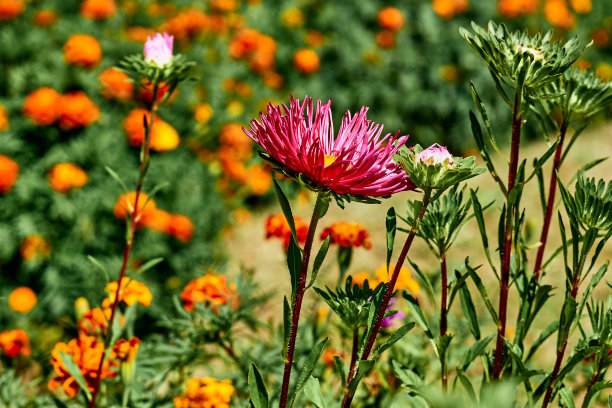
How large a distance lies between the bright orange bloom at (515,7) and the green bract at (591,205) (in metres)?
3.33

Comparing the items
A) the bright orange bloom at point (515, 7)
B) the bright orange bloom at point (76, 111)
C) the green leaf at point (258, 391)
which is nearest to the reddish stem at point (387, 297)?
the green leaf at point (258, 391)

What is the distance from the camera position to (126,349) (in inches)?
49.3

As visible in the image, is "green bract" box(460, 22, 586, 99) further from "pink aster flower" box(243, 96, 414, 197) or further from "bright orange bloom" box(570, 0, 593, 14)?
"bright orange bloom" box(570, 0, 593, 14)

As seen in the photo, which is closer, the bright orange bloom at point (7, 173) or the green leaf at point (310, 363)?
the green leaf at point (310, 363)

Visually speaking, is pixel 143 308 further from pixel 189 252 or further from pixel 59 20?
pixel 59 20

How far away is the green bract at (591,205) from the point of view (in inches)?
35.8

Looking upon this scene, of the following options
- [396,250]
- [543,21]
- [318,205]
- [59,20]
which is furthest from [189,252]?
[543,21]

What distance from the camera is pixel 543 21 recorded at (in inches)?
171

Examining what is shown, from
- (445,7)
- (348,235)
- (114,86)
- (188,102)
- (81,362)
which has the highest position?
(445,7)

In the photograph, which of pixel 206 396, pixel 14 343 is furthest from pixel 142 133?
pixel 206 396

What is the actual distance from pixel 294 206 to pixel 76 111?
0.90 m

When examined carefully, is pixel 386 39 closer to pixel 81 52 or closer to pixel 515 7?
pixel 515 7

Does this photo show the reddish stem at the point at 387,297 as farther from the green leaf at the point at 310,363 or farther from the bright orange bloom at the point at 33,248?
the bright orange bloom at the point at 33,248

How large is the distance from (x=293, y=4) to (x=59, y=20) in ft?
5.31
